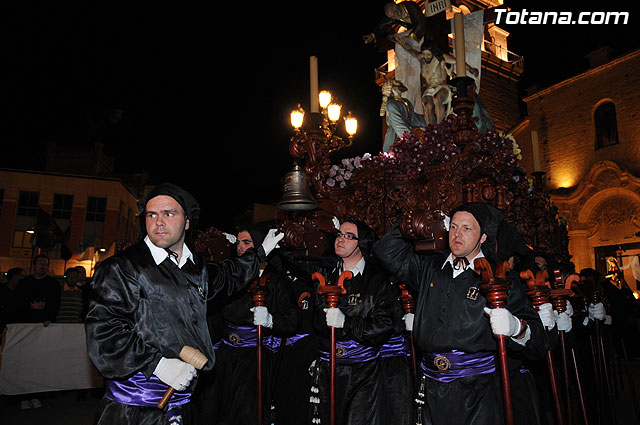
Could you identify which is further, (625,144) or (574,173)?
(574,173)

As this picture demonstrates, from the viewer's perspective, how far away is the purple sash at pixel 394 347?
4652 millimetres

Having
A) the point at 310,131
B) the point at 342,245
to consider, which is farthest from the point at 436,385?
the point at 310,131

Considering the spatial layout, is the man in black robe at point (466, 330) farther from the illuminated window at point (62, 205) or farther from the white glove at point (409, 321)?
the illuminated window at point (62, 205)

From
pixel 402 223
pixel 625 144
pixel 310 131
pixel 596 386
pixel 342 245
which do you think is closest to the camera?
pixel 402 223

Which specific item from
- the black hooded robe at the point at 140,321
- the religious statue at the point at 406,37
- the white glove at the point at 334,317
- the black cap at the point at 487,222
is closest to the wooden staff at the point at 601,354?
the black cap at the point at 487,222

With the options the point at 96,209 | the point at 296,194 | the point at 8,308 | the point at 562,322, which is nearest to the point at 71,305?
the point at 8,308

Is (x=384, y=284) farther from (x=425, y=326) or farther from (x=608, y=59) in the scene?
(x=608, y=59)

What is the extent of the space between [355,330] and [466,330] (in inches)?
47.6

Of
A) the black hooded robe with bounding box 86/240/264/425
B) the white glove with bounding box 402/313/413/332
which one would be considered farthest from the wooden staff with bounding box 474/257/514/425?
the black hooded robe with bounding box 86/240/264/425

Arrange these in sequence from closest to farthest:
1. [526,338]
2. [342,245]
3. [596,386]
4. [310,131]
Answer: [526,338]
[342,245]
[310,131]
[596,386]

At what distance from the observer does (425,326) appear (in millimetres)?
3426

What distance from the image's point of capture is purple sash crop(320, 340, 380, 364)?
4.35 metres

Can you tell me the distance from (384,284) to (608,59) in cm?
1986

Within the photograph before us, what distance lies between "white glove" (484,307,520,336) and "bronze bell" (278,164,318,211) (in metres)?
1.98
